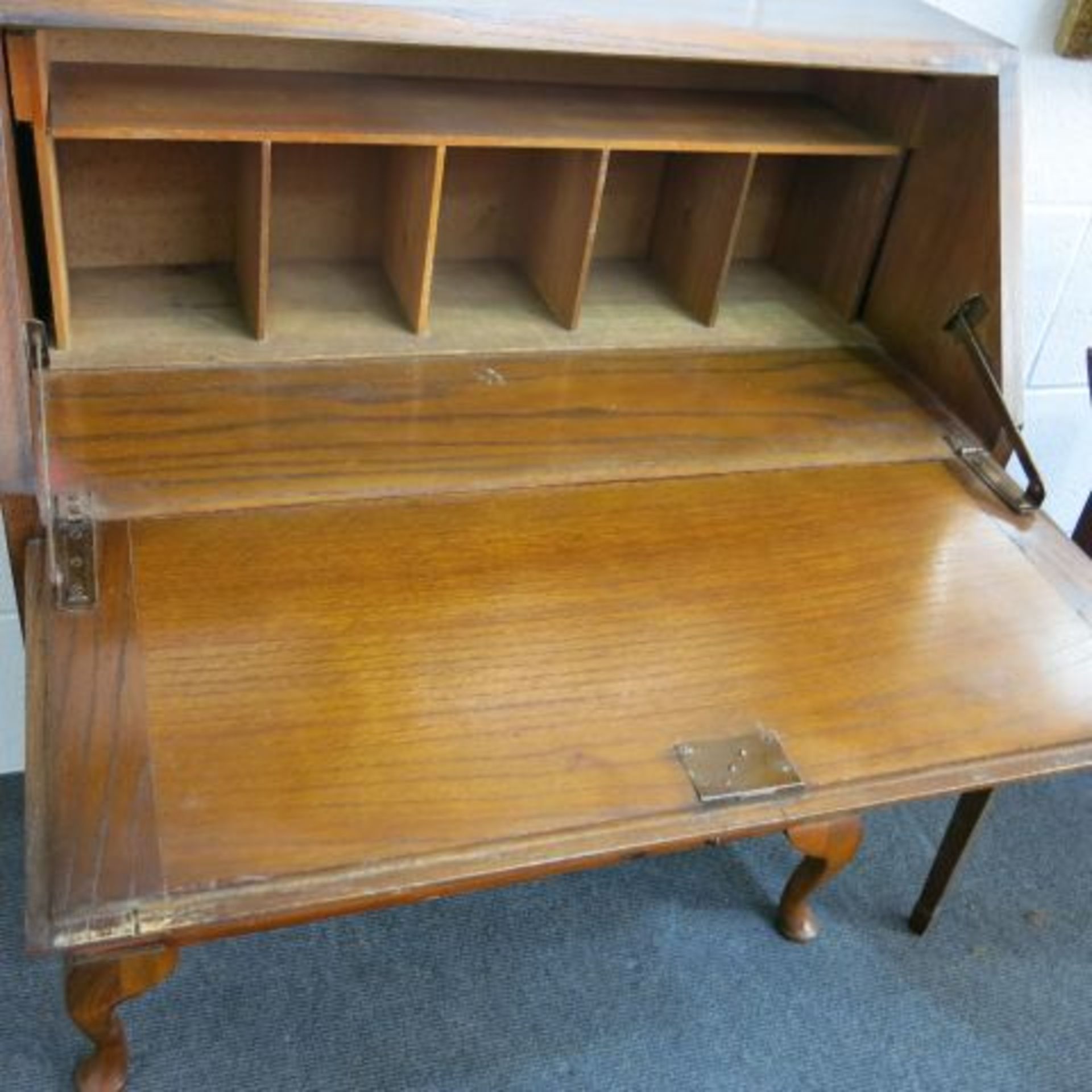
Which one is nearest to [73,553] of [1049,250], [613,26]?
[613,26]

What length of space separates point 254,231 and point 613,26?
0.38 meters

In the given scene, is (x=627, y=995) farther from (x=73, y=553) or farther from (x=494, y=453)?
(x=73, y=553)

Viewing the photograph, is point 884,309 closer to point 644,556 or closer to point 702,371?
point 702,371

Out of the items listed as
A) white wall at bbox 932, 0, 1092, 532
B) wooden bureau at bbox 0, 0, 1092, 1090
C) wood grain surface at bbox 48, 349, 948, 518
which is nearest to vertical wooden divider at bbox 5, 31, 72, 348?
wooden bureau at bbox 0, 0, 1092, 1090

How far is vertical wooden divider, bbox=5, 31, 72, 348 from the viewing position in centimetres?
96

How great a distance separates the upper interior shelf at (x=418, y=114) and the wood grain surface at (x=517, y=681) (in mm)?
325

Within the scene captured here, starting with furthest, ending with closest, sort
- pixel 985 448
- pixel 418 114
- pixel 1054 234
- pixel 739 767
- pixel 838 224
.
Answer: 1. pixel 1054 234
2. pixel 838 224
3. pixel 985 448
4. pixel 418 114
5. pixel 739 767

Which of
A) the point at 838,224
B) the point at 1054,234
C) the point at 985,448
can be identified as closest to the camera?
the point at 985,448

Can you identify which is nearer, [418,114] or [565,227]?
[418,114]

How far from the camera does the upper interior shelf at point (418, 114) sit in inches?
40.8

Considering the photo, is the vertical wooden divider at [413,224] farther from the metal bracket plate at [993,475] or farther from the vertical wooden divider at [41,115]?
the metal bracket plate at [993,475]

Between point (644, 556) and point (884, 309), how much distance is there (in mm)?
529

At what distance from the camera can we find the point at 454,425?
45.3 inches

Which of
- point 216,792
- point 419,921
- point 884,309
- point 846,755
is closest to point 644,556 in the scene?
point 846,755
